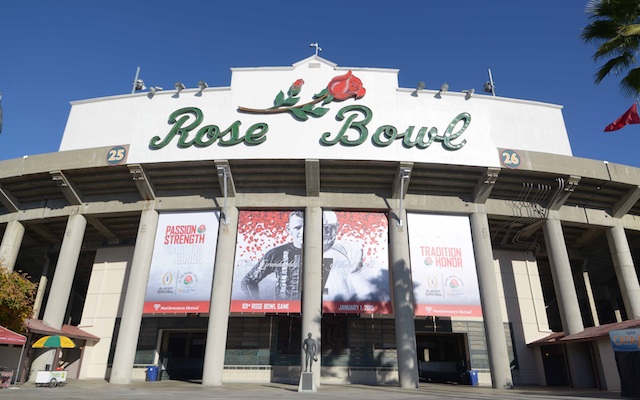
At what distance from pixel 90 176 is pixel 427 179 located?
2274 centimetres

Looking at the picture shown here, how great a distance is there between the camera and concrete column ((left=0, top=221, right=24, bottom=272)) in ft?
90.1

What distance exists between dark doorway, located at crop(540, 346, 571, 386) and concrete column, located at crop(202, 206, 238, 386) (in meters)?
Result: 21.7

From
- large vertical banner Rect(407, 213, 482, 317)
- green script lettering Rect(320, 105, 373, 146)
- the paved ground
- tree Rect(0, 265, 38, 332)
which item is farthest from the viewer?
green script lettering Rect(320, 105, 373, 146)

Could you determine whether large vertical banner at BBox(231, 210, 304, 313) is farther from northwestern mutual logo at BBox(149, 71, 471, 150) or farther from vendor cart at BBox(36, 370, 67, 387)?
vendor cart at BBox(36, 370, 67, 387)

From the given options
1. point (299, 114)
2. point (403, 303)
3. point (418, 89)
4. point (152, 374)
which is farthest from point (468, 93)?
point (152, 374)

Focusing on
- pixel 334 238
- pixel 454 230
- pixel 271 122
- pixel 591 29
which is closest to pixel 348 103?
pixel 271 122

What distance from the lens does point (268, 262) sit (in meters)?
25.4

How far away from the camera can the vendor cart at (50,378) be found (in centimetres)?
1973

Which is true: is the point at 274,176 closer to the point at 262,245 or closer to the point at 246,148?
the point at 246,148

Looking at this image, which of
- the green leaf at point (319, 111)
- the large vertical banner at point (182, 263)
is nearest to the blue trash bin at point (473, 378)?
the large vertical banner at point (182, 263)

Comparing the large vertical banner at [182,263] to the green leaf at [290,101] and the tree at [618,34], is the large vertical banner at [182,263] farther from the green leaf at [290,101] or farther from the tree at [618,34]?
the tree at [618,34]

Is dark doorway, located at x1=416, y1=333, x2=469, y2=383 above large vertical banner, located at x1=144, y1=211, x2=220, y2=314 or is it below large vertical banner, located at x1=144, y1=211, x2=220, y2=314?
below

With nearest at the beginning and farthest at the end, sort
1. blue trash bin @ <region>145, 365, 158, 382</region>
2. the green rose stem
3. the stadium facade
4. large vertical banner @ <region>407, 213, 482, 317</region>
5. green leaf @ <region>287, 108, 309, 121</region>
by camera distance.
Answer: large vertical banner @ <region>407, 213, 482, 317</region> < the stadium facade < green leaf @ <region>287, 108, 309, 121</region> < the green rose stem < blue trash bin @ <region>145, 365, 158, 382</region>

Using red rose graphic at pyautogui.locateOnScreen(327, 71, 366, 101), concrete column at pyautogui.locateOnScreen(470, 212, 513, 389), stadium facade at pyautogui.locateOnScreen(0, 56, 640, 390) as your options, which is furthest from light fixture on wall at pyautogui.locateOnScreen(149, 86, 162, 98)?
concrete column at pyautogui.locateOnScreen(470, 212, 513, 389)
